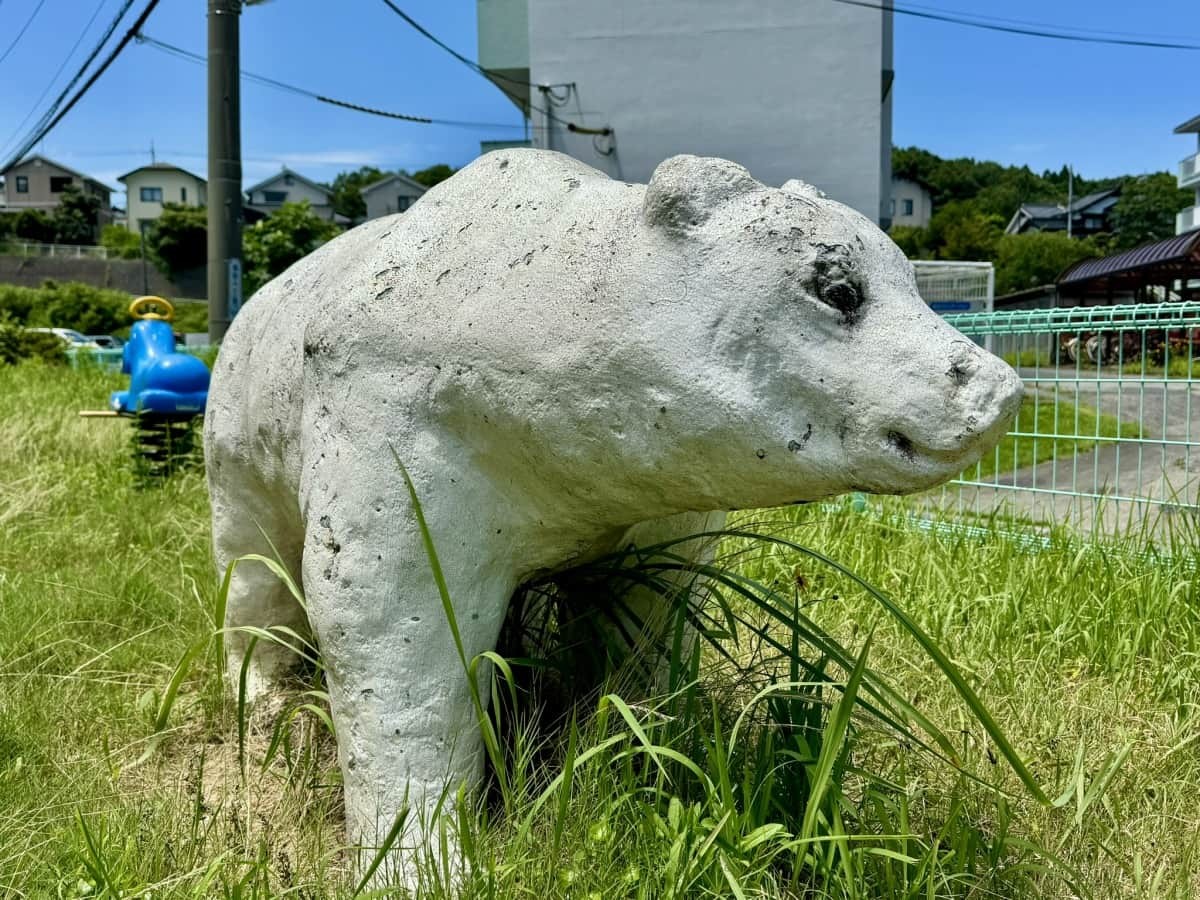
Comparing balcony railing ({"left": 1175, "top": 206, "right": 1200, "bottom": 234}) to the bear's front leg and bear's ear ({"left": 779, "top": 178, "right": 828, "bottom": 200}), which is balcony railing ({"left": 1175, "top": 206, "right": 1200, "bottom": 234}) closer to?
bear's ear ({"left": 779, "top": 178, "right": 828, "bottom": 200})

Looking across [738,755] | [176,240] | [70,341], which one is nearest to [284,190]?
[176,240]

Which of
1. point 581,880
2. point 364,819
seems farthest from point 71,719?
point 581,880

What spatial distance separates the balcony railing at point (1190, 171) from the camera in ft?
124

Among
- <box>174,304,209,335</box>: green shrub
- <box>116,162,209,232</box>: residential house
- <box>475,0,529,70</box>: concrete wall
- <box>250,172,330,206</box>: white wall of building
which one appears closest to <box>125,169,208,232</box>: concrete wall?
<box>116,162,209,232</box>: residential house

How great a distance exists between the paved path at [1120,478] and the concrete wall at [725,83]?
637cm

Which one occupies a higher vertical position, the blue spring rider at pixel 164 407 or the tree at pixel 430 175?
the tree at pixel 430 175

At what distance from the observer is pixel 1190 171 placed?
126 feet

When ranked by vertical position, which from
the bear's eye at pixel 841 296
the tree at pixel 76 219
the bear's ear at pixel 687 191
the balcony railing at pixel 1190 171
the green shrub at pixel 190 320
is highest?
the tree at pixel 76 219

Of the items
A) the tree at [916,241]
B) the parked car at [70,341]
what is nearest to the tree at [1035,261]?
the tree at [916,241]

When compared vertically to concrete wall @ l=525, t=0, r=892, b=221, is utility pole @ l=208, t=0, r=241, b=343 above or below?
below

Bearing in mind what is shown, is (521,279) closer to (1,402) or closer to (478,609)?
(478,609)

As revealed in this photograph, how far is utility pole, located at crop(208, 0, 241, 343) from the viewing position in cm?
722

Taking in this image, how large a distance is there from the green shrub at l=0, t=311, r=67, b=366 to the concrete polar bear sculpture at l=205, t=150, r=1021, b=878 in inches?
483

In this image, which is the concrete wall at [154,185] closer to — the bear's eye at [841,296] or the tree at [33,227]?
the tree at [33,227]
